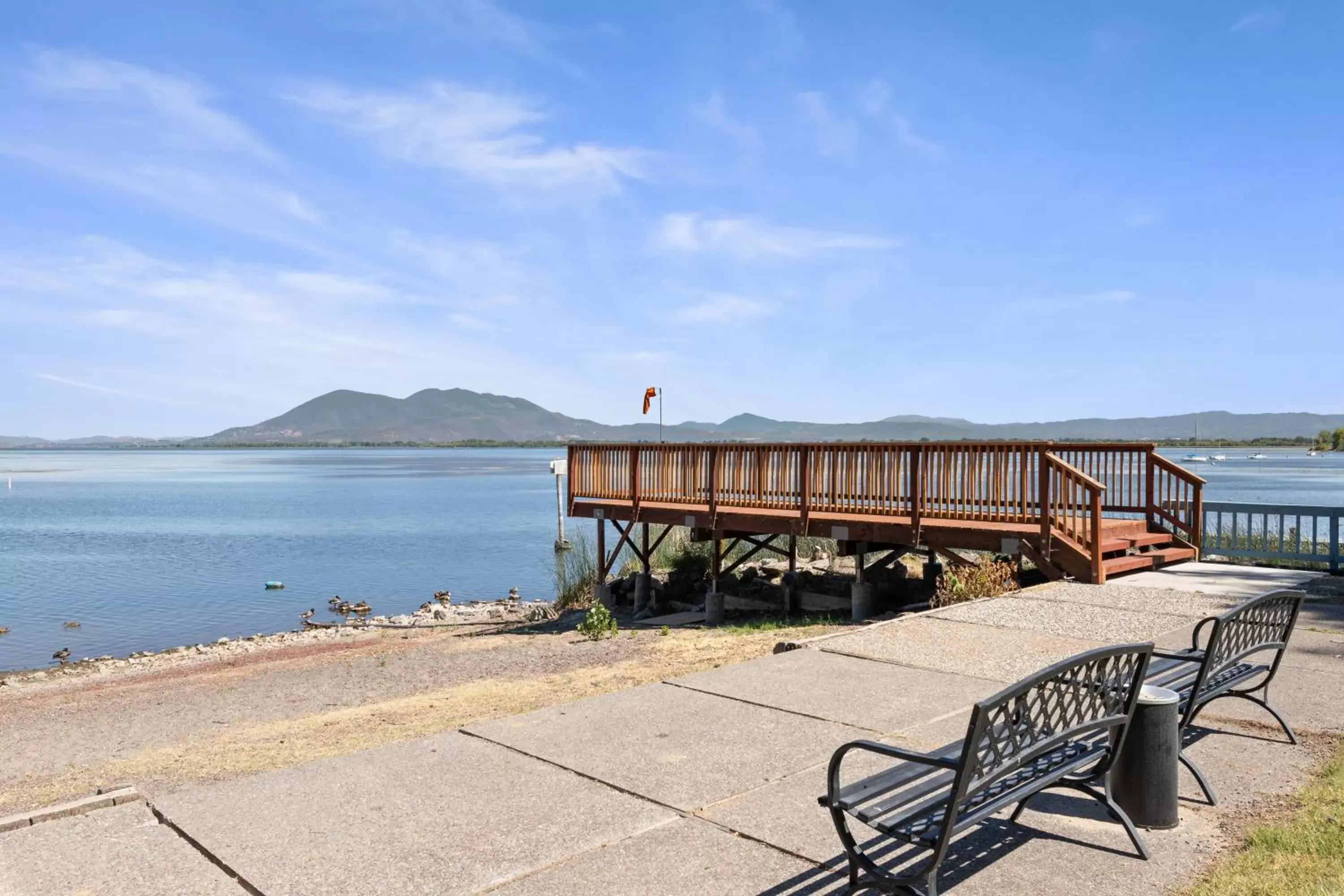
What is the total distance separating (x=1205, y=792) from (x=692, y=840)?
2.51 m

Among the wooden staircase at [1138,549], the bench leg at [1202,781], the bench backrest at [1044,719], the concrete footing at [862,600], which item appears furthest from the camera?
the concrete footing at [862,600]

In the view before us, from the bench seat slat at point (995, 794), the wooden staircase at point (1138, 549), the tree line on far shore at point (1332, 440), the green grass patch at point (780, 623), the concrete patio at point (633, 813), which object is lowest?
the green grass patch at point (780, 623)

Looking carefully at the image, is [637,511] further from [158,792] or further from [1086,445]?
[158,792]

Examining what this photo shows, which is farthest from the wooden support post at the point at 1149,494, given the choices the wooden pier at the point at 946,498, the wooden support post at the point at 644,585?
the wooden support post at the point at 644,585

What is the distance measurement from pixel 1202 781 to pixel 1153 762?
53 cm

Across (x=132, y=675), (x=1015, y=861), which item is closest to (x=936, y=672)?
(x=1015, y=861)

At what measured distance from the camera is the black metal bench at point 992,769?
345cm

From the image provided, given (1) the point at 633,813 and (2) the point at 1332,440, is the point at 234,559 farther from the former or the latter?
(2) the point at 1332,440

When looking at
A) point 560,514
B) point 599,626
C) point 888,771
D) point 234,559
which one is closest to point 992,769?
point 888,771

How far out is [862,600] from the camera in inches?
592

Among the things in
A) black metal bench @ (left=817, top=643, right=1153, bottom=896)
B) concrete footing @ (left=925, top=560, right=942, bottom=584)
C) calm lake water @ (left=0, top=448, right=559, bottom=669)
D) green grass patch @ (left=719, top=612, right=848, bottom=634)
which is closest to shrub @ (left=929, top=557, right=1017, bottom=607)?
green grass patch @ (left=719, top=612, right=848, bottom=634)

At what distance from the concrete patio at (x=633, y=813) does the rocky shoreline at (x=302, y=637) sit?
44.3 ft

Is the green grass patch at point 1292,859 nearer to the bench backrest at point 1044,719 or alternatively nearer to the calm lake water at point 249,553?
the bench backrest at point 1044,719

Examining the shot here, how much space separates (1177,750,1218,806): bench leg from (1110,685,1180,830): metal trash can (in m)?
0.22
